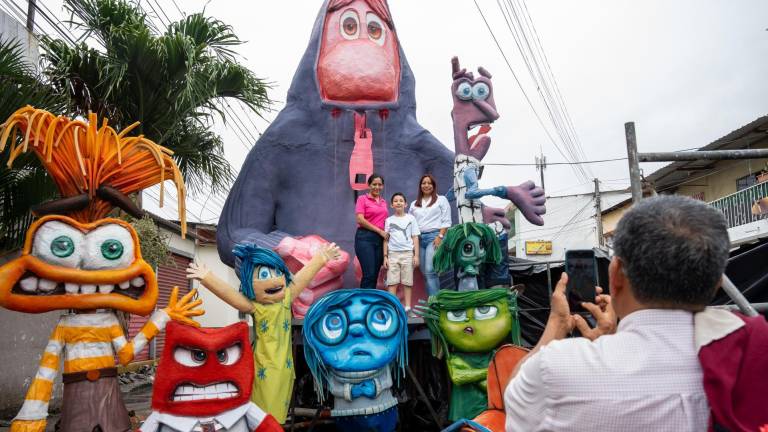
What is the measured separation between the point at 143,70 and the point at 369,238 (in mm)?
3390

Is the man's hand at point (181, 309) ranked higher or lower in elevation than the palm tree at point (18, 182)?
lower

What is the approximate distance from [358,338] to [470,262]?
1113 mm

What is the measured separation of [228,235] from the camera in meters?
5.47

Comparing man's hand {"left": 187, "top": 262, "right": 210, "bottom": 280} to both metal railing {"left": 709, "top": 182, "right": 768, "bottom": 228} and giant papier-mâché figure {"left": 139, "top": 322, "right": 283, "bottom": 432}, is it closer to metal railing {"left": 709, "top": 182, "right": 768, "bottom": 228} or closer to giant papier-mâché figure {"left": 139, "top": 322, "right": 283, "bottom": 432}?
giant papier-mâché figure {"left": 139, "top": 322, "right": 283, "bottom": 432}

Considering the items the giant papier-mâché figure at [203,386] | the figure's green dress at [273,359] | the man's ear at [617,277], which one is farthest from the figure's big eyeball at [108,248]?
the man's ear at [617,277]

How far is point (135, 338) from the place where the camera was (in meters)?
3.72

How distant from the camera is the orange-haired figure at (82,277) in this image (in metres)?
3.51

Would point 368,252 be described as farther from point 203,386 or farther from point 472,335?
point 203,386

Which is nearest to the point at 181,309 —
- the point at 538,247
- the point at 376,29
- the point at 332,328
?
the point at 332,328

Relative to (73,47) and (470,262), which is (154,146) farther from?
(73,47)

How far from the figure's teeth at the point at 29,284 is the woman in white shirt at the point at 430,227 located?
9.14 feet

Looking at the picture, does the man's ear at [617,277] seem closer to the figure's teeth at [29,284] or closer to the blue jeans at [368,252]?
the figure's teeth at [29,284]

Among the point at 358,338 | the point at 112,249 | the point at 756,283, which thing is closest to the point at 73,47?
the point at 112,249

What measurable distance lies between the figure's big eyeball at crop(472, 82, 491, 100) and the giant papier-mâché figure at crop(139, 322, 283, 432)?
293 cm
